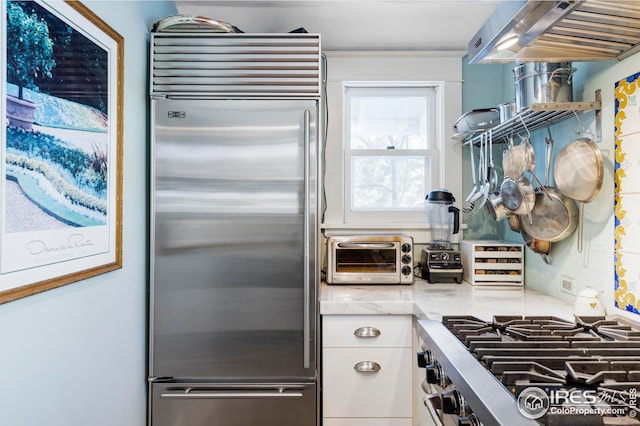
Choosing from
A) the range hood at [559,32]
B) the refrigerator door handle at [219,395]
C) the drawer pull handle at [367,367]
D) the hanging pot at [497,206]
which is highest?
the range hood at [559,32]

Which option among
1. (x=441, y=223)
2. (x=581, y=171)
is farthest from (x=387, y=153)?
(x=581, y=171)

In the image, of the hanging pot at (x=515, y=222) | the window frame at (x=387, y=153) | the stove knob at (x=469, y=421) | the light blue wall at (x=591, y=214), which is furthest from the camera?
the window frame at (x=387, y=153)

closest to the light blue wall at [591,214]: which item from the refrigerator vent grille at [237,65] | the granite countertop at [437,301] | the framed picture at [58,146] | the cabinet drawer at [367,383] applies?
the granite countertop at [437,301]

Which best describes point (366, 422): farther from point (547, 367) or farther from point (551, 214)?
point (551, 214)

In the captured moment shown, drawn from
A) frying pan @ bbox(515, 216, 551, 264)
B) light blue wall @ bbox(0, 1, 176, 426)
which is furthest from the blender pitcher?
light blue wall @ bbox(0, 1, 176, 426)

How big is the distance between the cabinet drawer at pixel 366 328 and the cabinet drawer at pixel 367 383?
0.09ft

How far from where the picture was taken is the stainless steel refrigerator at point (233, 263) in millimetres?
1730

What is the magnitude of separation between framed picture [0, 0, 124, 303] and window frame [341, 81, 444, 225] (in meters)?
1.36

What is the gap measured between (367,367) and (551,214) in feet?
Result: 3.56

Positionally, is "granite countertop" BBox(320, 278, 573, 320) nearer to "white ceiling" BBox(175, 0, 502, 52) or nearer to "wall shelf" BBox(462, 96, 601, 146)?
"wall shelf" BBox(462, 96, 601, 146)

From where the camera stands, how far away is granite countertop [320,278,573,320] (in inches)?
62.4

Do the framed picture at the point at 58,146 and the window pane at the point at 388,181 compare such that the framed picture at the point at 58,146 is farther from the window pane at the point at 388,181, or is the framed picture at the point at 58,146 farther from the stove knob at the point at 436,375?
the window pane at the point at 388,181

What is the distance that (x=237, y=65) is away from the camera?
1.76 m

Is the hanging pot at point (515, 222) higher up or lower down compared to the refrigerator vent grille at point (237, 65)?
lower down
